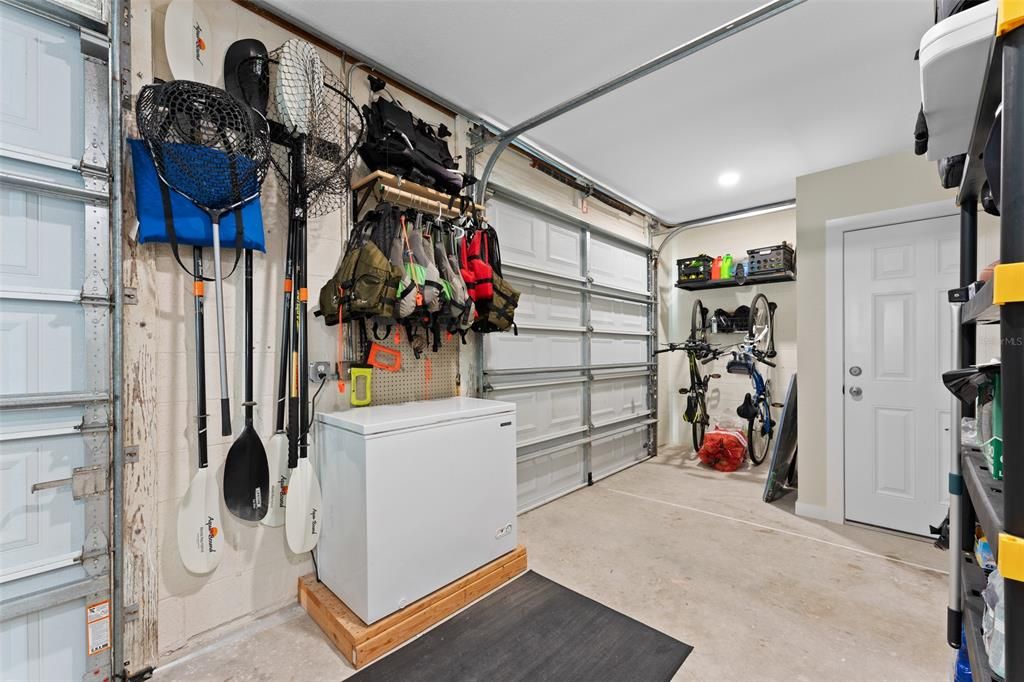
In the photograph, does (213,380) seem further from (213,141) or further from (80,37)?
(80,37)

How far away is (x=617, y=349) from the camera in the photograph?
4656 mm

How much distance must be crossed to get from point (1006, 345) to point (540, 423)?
10.3 ft

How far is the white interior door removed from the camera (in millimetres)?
2859

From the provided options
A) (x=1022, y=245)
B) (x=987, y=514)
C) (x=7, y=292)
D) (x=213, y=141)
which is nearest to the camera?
(x=1022, y=245)

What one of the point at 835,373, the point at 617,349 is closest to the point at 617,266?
the point at 617,349

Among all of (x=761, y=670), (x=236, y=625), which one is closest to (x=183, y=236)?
(x=236, y=625)

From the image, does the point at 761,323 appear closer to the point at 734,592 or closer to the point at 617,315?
the point at 617,315

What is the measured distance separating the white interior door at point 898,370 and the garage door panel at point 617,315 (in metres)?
2.01

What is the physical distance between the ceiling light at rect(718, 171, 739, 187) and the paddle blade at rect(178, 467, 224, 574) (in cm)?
448

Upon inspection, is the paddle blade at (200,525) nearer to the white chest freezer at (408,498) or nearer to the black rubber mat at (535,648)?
the white chest freezer at (408,498)

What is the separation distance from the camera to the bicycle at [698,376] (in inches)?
182

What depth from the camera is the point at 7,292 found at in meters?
1.51

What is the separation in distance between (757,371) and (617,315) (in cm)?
161

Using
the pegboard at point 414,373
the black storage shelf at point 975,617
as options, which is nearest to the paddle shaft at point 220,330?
the pegboard at point 414,373
